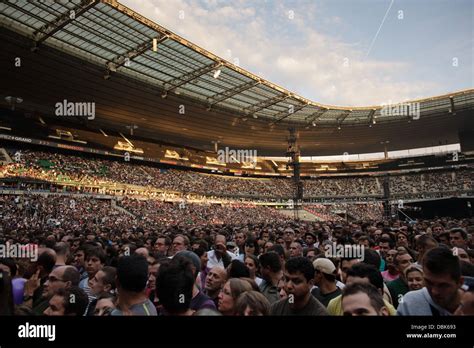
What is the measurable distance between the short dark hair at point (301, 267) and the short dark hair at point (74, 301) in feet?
6.67

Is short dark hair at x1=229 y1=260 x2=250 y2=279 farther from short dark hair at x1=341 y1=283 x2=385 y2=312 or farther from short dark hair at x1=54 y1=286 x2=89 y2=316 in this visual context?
short dark hair at x1=341 y1=283 x2=385 y2=312

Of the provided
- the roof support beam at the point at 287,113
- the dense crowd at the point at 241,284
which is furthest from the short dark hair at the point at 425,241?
the roof support beam at the point at 287,113

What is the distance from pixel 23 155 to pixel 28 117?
537cm

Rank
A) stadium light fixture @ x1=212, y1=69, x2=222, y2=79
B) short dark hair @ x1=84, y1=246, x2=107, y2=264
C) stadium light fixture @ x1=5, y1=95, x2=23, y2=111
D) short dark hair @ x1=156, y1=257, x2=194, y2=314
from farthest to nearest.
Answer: stadium light fixture @ x1=5, y1=95, x2=23, y2=111 < stadium light fixture @ x1=212, y1=69, x2=222, y2=79 < short dark hair @ x1=84, y1=246, x2=107, y2=264 < short dark hair @ x1=156, y1=257, x2=194, y2=314

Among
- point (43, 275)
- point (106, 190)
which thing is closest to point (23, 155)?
point (106, 190)

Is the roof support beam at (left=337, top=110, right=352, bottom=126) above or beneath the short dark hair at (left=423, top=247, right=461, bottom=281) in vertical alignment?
above

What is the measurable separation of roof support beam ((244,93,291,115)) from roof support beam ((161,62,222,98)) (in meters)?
9.11

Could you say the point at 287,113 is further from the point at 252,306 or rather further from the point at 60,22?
the point at 252,306

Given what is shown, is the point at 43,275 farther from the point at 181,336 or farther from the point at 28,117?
the point at 28,117

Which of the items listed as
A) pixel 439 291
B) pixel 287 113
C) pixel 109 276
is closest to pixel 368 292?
pixel 439 291

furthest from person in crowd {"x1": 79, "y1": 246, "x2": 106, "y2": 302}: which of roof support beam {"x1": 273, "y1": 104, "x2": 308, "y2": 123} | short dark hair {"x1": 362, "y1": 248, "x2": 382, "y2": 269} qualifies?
roof support beam {"x1": 273, "y1": 104, "x2": 308, "y2": 123}

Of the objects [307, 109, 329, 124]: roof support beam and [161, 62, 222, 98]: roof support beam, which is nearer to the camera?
[161, 62, 222, 98]: roof support beam

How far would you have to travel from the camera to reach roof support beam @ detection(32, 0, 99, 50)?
2038cm

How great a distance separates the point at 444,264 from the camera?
109 inches
